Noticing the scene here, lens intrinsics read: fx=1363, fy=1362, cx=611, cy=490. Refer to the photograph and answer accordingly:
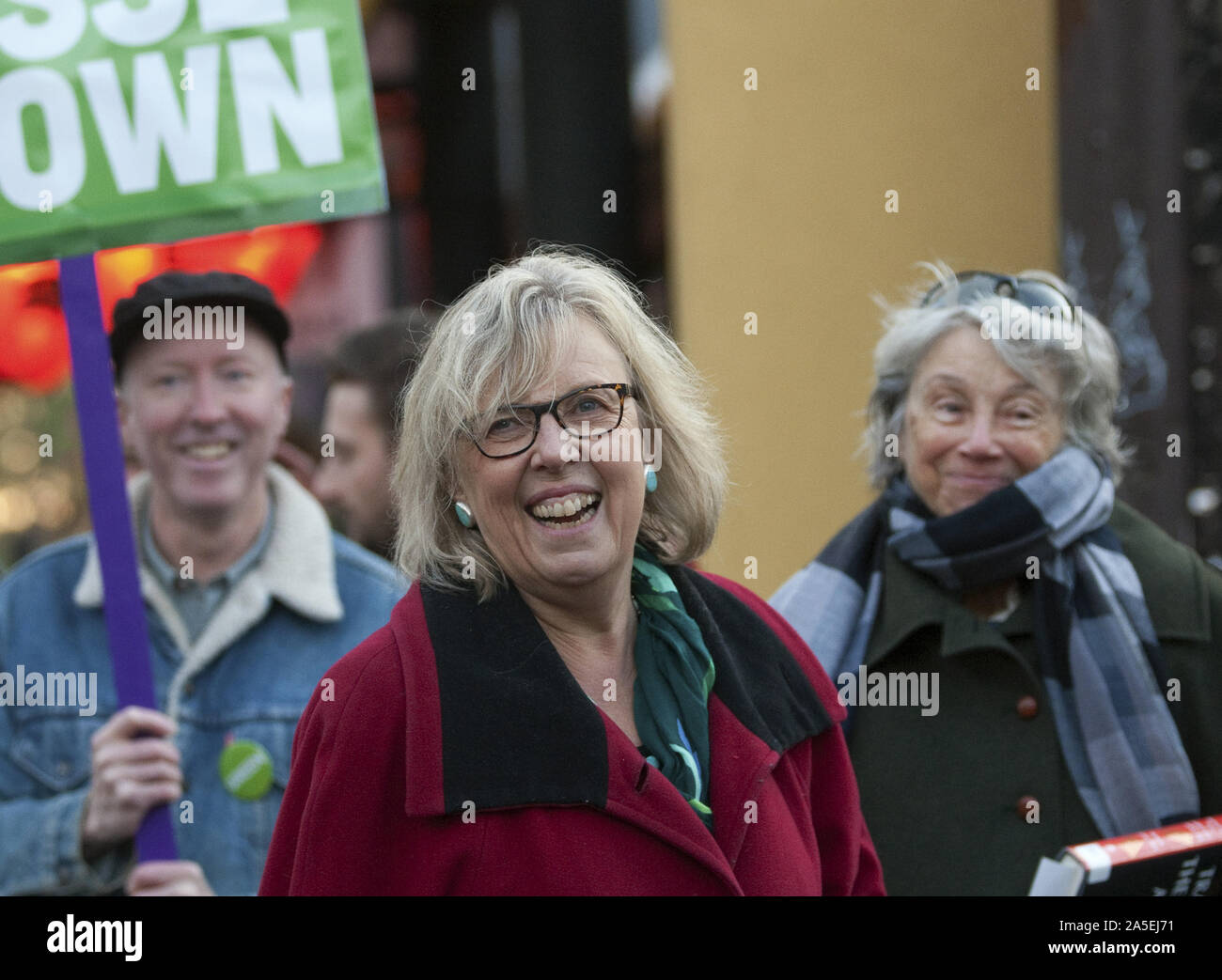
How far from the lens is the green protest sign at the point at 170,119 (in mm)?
2943

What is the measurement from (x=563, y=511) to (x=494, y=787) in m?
0.46

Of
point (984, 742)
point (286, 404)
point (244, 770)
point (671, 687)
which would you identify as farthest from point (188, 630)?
point (984, 742)

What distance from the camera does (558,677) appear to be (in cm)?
226

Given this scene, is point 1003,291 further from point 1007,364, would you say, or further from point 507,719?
point 507,719

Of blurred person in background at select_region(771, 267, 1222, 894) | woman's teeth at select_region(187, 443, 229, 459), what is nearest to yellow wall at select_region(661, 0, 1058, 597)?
blurred person in background at select_region(771, 267, 1222, 894)

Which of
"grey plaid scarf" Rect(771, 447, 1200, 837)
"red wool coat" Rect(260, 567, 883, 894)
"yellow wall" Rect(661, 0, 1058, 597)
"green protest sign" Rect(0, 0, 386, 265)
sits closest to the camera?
"red wool coat" Rect(260, 567, 883, 894)

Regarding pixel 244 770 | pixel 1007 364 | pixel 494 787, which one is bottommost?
pixel 244 770

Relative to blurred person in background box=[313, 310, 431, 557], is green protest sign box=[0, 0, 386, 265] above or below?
above

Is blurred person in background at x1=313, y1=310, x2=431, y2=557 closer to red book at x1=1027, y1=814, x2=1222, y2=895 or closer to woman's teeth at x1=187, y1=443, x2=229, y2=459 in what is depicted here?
woman's teeth at x1=187, y1=443, x2=229, y2=459

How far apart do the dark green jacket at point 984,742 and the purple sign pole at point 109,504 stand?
1533mm

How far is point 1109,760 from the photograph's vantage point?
285cm

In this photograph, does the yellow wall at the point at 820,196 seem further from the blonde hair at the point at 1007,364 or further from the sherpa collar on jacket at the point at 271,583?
the sherpa collar on jacket at the point at 271,583

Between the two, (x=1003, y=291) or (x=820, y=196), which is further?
(x=820, y=196)

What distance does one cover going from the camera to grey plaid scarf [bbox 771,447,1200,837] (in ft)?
9.30
